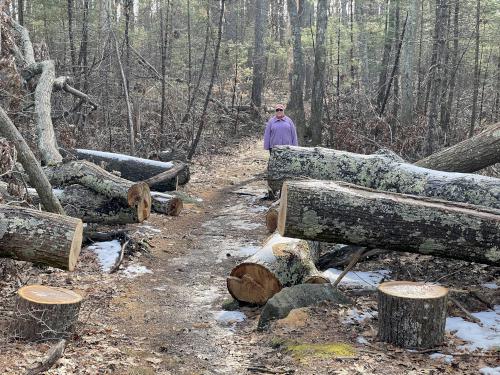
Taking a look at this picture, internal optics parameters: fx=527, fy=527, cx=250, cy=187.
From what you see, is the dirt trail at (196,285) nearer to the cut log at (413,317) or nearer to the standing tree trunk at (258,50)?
the cut log at (413,317)

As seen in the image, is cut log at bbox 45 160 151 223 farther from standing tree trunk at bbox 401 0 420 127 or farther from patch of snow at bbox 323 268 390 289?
standing tree trunk at bbox 401 0 420 127

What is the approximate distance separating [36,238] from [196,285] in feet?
8.90

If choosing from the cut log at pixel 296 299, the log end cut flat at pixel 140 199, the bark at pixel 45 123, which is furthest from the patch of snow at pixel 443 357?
the bark at pixel 45 123

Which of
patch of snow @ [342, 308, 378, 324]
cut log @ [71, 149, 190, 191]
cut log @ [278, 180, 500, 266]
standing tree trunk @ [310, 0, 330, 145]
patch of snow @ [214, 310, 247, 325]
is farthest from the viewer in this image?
standing tree trunk @ [310, 0, 330, 145]

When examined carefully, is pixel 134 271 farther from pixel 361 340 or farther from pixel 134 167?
Answer: pixel 134 167

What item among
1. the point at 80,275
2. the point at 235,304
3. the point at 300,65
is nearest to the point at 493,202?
the point at 235,304

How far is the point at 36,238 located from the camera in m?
5.45

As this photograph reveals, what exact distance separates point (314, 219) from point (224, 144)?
1456cm

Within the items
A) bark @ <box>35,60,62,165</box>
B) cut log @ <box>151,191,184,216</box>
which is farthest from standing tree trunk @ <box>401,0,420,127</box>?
bark @ <box>35,60,62,165</box>

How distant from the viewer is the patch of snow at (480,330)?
5176 mm

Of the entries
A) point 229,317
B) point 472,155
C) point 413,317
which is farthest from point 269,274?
point 472,155

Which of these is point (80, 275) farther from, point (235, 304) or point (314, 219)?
point (314, 219)

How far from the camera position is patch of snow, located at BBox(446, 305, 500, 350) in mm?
5176

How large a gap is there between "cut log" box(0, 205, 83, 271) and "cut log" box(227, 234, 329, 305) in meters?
2.07
